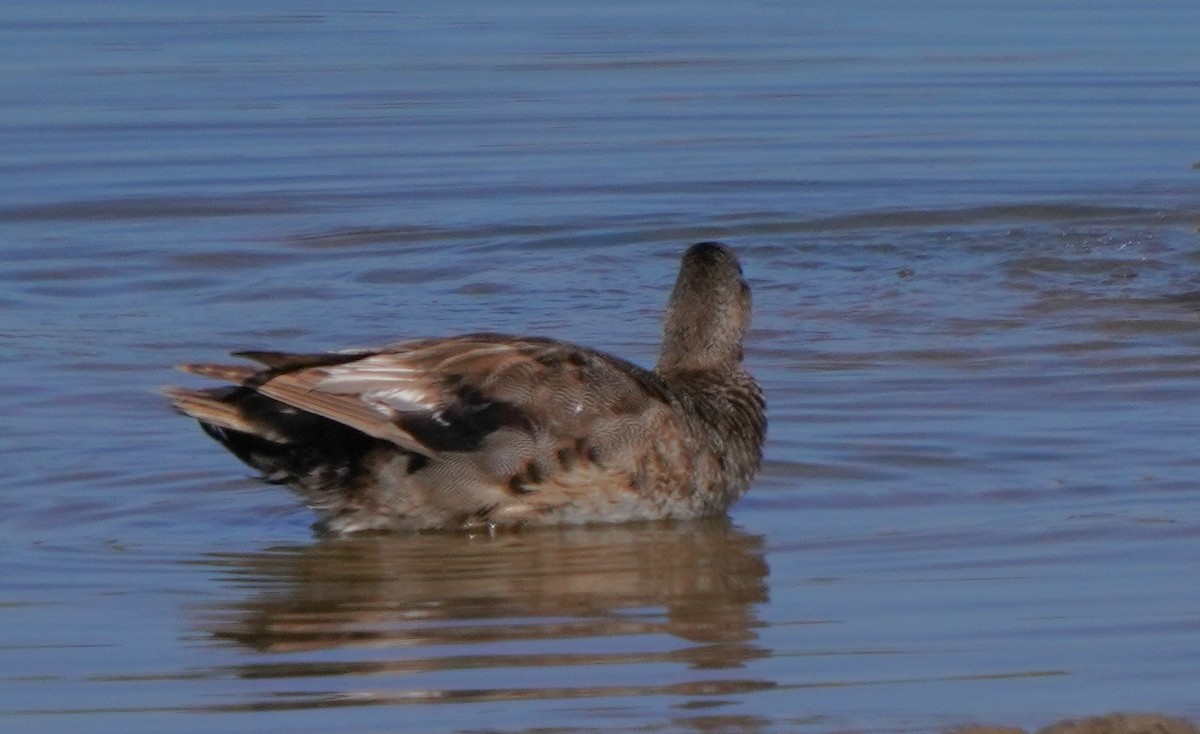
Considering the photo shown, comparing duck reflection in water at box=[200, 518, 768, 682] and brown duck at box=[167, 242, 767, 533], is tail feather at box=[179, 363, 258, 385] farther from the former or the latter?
duck reflection in water at box=[200, 518, 768, 682]

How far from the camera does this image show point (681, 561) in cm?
809

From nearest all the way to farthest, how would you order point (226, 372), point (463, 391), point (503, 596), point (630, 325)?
point (503, 596) → point (226, 372) → point (463, 391) → point (630, 325)

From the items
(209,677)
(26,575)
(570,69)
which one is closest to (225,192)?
(570,69)

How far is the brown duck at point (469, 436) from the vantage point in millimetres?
8117

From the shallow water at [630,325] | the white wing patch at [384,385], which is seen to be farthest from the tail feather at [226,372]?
the shallow water at [630,325]

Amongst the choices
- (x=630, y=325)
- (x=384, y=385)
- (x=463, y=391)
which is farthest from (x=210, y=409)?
(x=630, y=325)

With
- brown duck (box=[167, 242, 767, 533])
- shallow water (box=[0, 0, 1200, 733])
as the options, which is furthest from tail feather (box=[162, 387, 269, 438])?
shallow water (box=[0, 0, 1200, 733])

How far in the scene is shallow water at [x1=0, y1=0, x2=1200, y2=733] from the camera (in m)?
6.47

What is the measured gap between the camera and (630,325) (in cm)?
1173

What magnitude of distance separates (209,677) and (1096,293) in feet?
22.0

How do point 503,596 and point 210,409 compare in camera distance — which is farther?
point 210,409

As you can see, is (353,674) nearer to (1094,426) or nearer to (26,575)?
(26,575)

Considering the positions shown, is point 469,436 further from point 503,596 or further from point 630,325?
point 630,325

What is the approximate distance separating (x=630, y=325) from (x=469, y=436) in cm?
358
